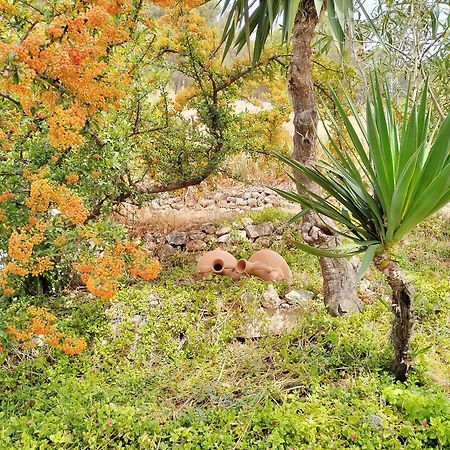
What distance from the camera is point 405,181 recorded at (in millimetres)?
2025

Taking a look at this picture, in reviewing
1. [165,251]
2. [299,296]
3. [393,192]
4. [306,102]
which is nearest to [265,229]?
[165,251]

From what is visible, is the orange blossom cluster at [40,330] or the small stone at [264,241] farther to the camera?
the small stone at [264,241]

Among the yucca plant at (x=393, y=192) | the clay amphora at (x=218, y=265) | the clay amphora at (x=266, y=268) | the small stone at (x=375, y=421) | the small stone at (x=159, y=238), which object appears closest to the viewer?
the yucca plant at (x=393, y=192)

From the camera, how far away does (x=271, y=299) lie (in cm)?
377

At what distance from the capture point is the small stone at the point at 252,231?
5465 millimetres

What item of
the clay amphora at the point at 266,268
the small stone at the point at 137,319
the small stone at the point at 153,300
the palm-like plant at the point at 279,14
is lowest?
the small stone at the point at 137,319

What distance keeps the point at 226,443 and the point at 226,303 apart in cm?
163

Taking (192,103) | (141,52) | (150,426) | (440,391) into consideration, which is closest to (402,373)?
(440,391)

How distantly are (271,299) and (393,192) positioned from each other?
1.83m

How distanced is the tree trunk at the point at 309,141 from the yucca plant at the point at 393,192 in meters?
0.77

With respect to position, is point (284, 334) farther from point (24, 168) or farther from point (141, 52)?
point (141, 52)

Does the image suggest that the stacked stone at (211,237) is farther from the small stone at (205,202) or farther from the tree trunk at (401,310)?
the tree trunk at (401,310)

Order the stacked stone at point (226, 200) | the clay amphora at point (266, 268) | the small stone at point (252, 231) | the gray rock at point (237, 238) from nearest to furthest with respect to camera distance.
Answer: the clay amphora at point (266, 268), the gray rock at point (237, 238), the small stone at point (252, 231), the stacked stone at point (226, 200)

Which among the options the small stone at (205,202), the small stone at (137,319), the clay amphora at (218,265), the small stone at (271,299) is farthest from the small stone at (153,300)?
the small stone at (205,202)
